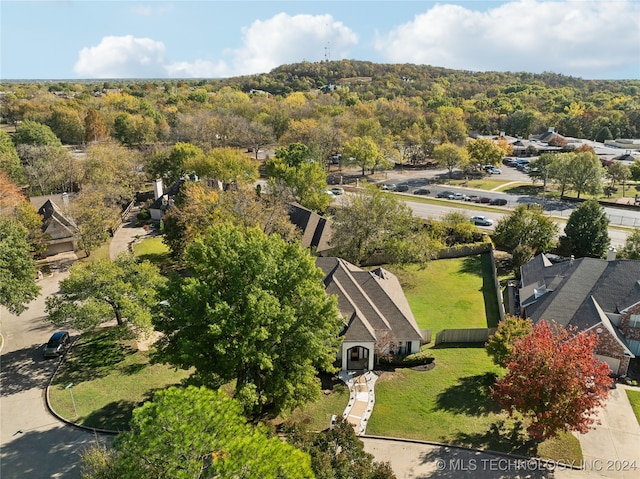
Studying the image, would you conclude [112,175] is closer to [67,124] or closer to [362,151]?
[362,151]

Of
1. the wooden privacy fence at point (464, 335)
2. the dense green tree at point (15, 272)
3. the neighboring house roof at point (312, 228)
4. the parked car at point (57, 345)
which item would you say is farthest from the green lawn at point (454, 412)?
the dense green tree at point (15, 272)

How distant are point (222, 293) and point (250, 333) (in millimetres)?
3435

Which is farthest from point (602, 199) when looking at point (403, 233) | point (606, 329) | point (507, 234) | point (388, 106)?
point (388, 106)

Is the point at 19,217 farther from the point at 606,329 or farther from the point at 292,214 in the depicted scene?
the point at 606,329

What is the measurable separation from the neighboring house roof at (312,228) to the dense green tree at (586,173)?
4665cm

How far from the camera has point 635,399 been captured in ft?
92.4

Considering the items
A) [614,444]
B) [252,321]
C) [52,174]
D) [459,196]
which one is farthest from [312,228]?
[52,174]

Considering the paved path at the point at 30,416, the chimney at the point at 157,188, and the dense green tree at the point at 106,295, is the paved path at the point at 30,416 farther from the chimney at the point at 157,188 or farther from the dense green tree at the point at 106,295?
the chimney at the point at 157,188

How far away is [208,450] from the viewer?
50.9 feet

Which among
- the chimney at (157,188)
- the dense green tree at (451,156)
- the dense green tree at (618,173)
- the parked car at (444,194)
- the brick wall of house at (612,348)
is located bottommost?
the brick wall of house at (612,348)

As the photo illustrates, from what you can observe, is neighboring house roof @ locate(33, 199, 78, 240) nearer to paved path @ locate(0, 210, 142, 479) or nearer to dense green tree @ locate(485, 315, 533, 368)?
paved path @ locate(0, 210, 142, 479)

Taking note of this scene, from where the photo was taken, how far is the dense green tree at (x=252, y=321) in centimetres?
2253

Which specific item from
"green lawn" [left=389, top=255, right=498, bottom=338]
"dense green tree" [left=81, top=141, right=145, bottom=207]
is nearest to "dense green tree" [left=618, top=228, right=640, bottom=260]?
"green lawn" [left=389, top=255, right=498, bottom=338]

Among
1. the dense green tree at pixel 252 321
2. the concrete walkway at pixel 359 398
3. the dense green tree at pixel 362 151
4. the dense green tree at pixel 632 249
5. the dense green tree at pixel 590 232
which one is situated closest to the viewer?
the dense green tree at pixel 252 321
